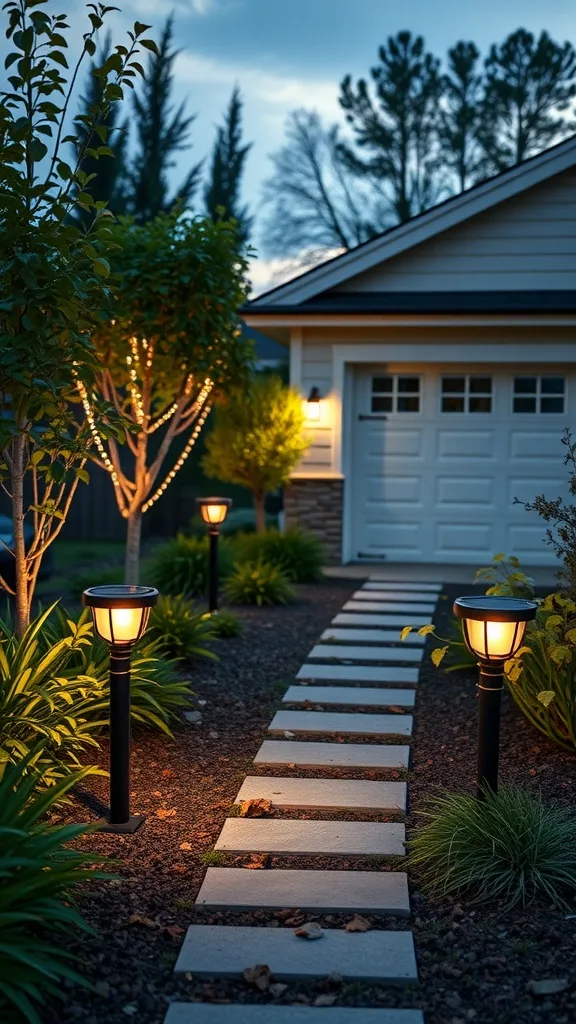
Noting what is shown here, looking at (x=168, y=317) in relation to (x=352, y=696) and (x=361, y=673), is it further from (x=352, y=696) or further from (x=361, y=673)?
(x=352, y=696)

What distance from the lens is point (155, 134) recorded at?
23.6m

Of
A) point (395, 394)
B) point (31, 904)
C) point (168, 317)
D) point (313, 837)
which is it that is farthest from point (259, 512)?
point (31, 904)

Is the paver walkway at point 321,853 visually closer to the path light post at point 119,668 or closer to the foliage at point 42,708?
the path light post at point 119,668

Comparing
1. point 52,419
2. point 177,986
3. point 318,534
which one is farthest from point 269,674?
point 318,534

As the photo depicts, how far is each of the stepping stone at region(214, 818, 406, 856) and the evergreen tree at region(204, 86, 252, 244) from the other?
73.2 ft

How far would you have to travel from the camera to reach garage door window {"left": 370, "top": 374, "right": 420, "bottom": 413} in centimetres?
1186

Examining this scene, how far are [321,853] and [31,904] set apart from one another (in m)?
1.31

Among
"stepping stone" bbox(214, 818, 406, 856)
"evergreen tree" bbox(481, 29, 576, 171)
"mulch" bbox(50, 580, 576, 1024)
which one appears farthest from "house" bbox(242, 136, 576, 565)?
"evergreen tree" bbox(481, 29, 576, 171)

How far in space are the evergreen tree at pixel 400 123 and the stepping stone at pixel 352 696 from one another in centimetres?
2152

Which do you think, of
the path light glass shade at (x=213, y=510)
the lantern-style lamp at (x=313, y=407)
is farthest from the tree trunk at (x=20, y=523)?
the lantern-style lamp at (x=313, y=407)

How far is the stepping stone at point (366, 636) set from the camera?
7772mm

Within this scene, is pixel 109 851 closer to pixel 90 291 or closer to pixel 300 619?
pixel 90 291

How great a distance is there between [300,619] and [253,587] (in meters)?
0.86

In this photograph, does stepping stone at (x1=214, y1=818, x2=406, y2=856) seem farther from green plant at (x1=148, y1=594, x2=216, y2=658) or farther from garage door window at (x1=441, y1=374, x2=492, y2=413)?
garage door window at (x1=441, y1=374, x2=492, y2=413)
